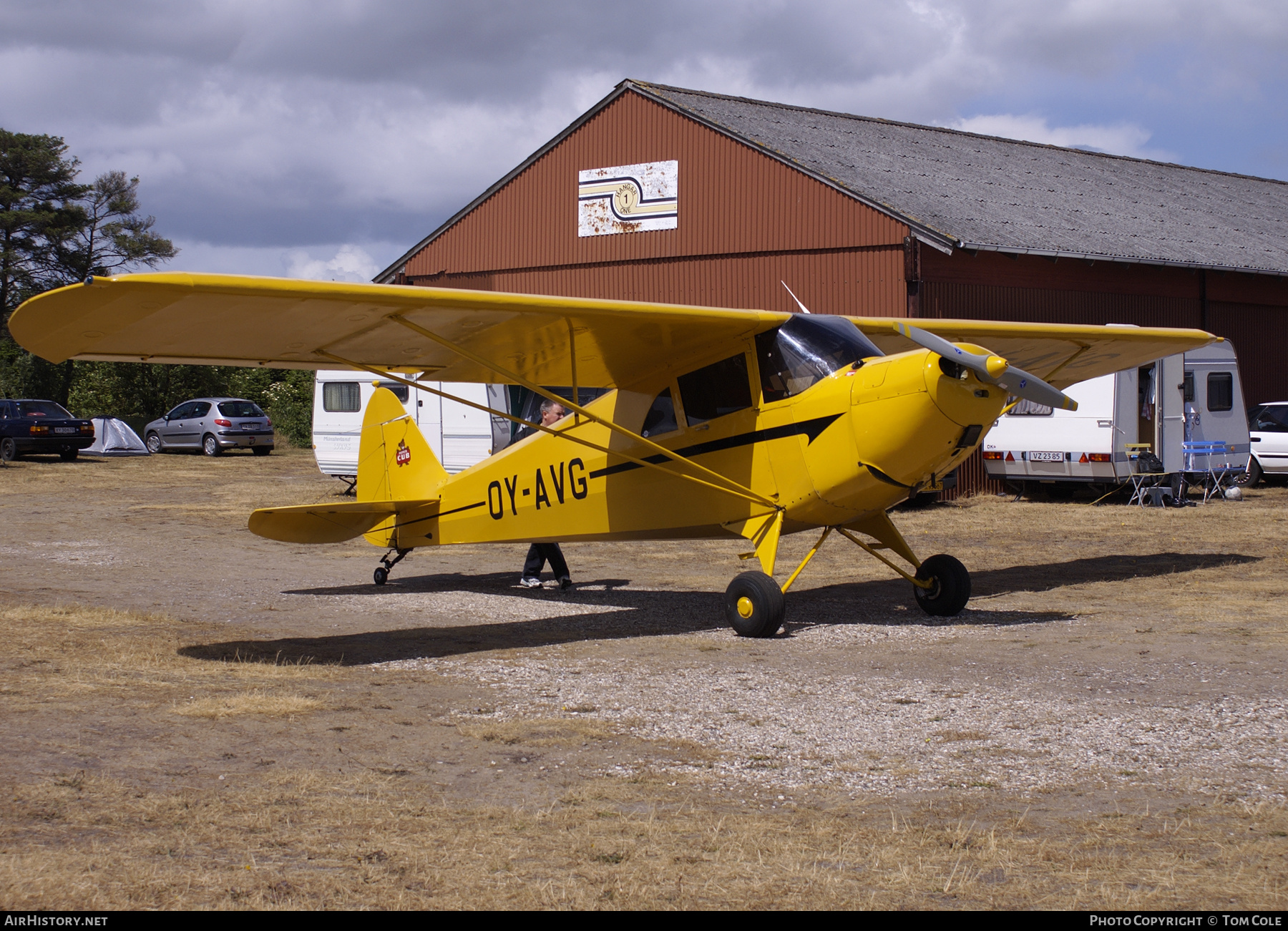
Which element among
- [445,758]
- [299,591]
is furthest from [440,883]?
[299,591]

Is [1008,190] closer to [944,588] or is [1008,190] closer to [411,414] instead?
[411,414]

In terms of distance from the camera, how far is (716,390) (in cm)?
Result: 991

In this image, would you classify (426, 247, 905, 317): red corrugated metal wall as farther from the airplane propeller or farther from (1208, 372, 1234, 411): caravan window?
the airplane propeller

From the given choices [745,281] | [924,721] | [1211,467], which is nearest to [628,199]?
[745,281]

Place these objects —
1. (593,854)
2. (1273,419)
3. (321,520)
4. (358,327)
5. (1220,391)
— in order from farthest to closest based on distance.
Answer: (1273,419) < (1220,391) < (321,520) < (358,327) < (593,854)

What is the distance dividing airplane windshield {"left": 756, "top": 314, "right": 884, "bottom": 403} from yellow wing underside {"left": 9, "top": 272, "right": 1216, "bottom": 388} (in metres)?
0.16

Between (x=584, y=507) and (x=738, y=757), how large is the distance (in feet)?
17.9

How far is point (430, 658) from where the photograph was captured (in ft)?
27.5

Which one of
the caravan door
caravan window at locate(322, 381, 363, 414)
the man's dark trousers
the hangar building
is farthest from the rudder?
the caravan door

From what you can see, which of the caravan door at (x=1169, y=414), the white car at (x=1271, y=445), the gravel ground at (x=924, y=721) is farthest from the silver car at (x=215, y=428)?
the gravel ground at (x=924, y=721)

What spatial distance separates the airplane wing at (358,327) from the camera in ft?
23.7

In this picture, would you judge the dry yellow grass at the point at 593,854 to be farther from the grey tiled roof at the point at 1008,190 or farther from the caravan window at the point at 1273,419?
the caravan window at the point at 1273,419

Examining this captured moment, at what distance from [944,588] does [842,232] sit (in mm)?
13467
